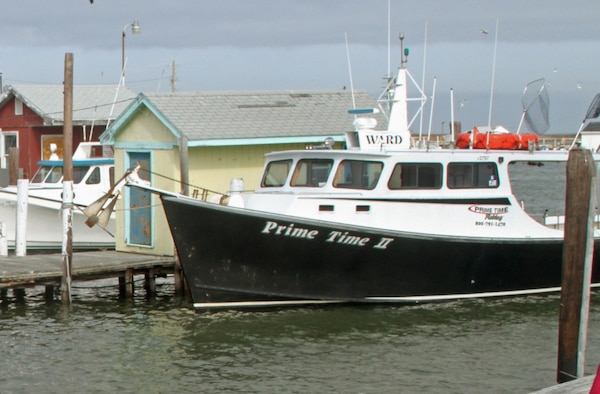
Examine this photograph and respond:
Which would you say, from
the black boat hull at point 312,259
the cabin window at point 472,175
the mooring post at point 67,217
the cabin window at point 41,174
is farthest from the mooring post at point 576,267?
the cabin window at point 41,174

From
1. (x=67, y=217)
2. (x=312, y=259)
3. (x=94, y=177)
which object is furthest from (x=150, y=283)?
(x=94, y=177)

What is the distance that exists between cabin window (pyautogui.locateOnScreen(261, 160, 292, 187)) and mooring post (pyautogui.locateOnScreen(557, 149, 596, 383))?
7.48 meters

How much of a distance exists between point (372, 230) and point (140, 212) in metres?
5.44

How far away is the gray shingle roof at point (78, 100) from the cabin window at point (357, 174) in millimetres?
19594

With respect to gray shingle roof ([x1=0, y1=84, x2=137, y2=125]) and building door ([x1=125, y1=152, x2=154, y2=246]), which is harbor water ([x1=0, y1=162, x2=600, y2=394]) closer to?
building door ([x1=125, y1=152, x2=154, y2=246])

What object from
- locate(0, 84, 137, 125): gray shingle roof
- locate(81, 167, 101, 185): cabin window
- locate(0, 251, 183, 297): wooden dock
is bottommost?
locate(0, 251, 183, 297): wooden dock

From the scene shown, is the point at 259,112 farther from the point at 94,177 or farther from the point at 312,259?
the point at 94,177

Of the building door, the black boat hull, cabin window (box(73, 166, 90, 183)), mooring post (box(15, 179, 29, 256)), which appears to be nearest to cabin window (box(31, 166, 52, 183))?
cabin window (box(73, 166, 90, 183))

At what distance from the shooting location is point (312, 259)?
17078 mm

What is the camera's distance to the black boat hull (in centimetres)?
1667

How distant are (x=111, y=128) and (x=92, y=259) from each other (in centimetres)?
288

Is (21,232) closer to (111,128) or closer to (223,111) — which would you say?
(111,128)

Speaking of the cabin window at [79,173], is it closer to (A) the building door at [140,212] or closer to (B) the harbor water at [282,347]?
(A) the building door at [140,212]

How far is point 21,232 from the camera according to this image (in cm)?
2023
